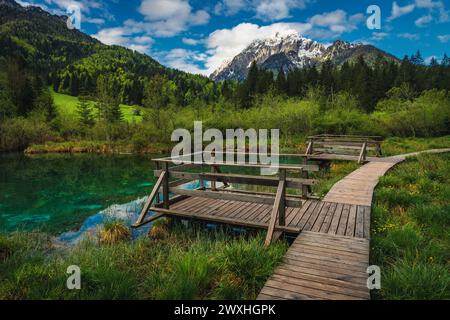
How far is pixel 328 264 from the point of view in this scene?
4344 millimetres

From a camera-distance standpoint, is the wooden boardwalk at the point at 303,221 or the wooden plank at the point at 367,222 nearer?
the wooden boardwalk at the point at 303,221

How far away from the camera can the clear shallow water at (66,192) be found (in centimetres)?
1064

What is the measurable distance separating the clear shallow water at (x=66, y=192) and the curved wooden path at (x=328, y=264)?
7.30 meters

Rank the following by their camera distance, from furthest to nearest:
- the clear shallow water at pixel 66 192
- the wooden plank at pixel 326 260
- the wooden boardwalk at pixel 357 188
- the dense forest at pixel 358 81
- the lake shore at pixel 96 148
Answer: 1. the dense forest at pixel 358 81
2. the lake shore at pixel 96 148
3. the clear shallow water at pixel 66 192
4. the wooden boardwalk at pixel 357 188
5. the wooden plank at pixel 326 260

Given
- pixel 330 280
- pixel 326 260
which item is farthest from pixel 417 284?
pixel 326 260

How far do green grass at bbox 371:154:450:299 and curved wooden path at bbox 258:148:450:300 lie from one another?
0.99 feet

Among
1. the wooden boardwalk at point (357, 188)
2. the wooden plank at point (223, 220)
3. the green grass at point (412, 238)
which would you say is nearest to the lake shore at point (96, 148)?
the wooden boardwalk at point (357, 188)

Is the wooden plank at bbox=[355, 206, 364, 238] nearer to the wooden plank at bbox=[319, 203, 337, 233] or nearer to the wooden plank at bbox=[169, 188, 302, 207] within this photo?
the wooden plank at bbox=[319, 203, 337, 233]

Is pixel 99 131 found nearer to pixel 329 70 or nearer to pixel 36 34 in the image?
pixel 329 70

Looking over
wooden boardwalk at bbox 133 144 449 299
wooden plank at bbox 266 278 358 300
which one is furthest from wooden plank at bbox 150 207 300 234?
wooden plank at bbox 266 278 358 300

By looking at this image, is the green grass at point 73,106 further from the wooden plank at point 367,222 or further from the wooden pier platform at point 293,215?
the wooden plank at point 367,222

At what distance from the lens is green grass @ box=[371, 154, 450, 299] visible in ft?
11.4

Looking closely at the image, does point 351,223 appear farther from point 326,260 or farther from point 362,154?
point 362,154

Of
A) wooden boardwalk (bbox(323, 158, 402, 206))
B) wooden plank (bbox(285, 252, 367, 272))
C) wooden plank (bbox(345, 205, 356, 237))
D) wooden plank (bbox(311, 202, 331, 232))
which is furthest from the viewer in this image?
wooden boardwalk (bbox(323, 158, 402, 206))
